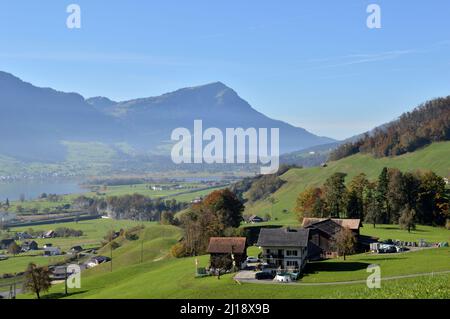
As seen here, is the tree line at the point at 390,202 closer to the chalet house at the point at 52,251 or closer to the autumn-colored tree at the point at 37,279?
the autumn-colored tree at the point at 37,279

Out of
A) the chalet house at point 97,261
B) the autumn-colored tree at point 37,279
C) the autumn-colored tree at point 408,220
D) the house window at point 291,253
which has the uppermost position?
the autumn-colored tree at point 408,220

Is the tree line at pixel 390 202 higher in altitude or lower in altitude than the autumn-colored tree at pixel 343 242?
higher

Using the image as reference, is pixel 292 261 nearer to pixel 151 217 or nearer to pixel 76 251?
pixel 76 251

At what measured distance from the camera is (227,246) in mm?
64000

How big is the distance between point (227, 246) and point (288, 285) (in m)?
15.1

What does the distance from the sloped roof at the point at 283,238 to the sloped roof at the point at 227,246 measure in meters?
2.93

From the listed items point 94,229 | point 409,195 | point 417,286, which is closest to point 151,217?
point 94,229

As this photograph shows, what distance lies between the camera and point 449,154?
16300cm

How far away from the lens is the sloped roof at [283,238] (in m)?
60.3

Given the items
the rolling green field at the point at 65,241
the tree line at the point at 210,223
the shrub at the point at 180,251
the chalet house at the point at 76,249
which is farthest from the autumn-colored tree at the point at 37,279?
the chalet house at the point at 76,249

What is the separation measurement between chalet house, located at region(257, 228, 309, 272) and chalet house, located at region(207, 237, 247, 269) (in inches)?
116

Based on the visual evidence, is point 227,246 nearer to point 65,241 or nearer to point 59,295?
point 59,295

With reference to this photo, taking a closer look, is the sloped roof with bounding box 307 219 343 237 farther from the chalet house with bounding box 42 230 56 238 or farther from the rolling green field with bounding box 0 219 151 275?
the chalet house with bounding box 42 230 56 238
